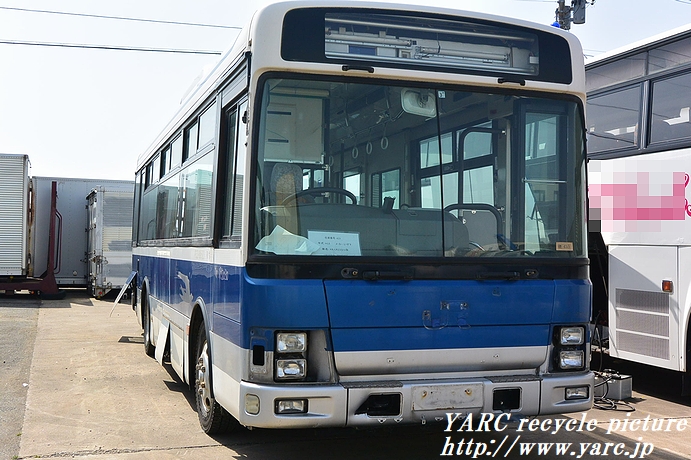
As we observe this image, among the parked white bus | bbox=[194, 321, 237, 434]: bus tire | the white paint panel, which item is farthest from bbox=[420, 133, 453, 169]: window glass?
the white paint panel

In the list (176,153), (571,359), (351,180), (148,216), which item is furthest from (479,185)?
(148,216)

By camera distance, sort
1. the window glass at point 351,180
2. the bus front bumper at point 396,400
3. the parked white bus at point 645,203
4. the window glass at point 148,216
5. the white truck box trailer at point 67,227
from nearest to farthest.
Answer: the bus front bumper at point 396,400 → the window glass at point 351,180 → the parked white bus at point 645,203 → the window glass at point 148,216 → the white truck box trailer at point 67,227

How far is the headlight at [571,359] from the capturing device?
5449 millimetres

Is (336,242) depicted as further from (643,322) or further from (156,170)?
(156,170)

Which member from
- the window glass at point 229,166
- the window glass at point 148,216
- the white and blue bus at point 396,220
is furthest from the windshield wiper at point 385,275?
the window glass at point 148,216

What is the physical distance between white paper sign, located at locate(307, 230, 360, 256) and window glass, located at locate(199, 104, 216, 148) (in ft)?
5.45

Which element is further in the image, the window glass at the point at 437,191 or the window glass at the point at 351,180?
the window glass at the point at 437,191

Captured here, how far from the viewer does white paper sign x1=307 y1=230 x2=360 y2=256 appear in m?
4.98

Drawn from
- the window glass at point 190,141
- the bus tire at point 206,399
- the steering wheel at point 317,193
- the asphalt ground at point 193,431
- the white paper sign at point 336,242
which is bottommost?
the asphalt ground at point 193,431

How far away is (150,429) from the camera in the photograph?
6.95 meters

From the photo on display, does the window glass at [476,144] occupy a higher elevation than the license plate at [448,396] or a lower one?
higher

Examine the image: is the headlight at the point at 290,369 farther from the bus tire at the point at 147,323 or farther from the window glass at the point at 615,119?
the bus tire at the point at 147,323

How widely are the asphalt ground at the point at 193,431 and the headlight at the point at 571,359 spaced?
3.27 feet

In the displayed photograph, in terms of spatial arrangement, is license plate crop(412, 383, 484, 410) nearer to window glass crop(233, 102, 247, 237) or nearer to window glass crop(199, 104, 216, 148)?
window glass crop(233, 102, 247, 237)
